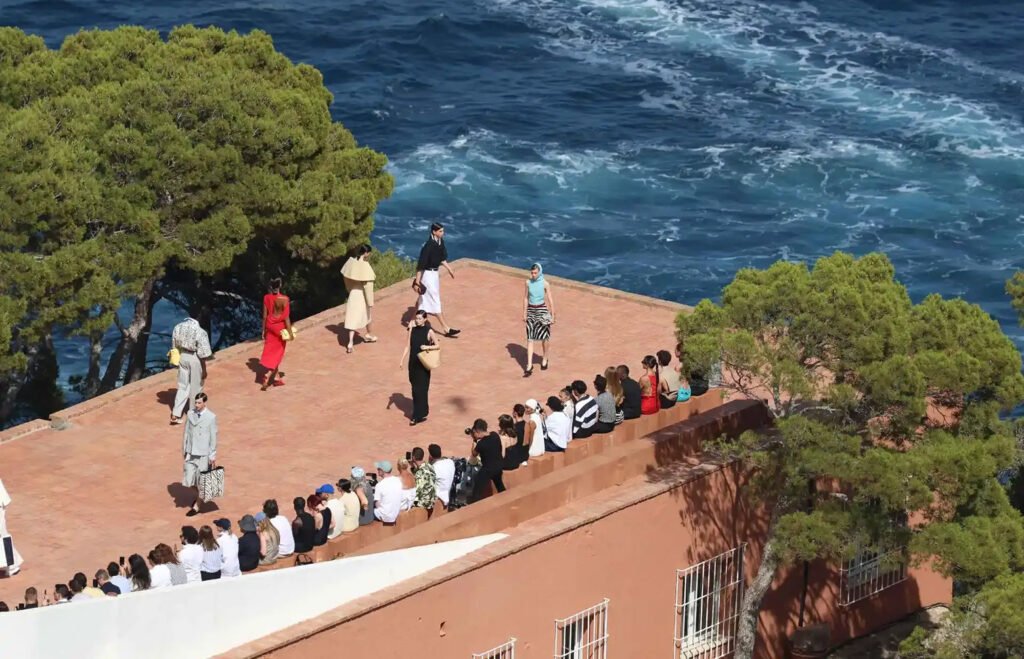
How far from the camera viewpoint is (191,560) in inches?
948

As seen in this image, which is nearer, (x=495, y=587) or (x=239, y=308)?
(x=495, y=587)

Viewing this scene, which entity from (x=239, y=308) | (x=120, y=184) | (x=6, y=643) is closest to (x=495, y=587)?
(x=6, y=643)

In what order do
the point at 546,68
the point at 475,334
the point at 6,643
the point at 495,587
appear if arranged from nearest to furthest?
the point at 6,643, the point at 495,587, the point at 475,334, the point at 546,68

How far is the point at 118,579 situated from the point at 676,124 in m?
50.6

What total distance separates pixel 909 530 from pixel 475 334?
29.9 feet

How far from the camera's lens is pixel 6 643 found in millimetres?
22172

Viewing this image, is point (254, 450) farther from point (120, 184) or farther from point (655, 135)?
point (655, 135)

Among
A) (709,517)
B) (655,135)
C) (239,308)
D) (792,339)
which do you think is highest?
(792,339)

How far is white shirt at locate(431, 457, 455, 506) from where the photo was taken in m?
26.5

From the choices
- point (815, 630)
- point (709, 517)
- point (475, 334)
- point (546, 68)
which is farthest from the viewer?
point (546, 68)

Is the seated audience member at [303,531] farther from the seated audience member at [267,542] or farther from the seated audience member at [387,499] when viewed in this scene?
the seated audience member at [387,499]

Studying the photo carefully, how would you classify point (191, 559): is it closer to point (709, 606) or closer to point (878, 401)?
point (709, 606)

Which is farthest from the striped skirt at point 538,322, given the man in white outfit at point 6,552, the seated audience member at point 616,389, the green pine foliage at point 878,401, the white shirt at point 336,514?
the man in white outfit at point 6,552

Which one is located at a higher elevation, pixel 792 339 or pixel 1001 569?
pixel 792 339
